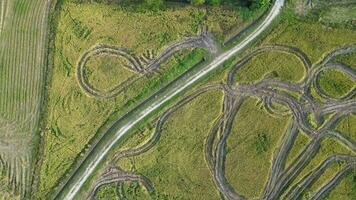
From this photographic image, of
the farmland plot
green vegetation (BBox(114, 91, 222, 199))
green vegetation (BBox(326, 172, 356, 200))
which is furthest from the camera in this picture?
the farmland plot

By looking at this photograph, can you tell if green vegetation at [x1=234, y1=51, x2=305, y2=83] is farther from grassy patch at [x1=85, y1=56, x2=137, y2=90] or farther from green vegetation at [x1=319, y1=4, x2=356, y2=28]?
grassy patch at [x1=85, y1=56, x2=137, y2=90]

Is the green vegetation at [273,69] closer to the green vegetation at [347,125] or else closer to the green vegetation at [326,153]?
the green vegetation at [347,125]

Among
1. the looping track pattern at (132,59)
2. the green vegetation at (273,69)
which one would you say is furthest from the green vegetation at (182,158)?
the looping track pattern at (132,59)

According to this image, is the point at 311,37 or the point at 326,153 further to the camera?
the point at 311,37

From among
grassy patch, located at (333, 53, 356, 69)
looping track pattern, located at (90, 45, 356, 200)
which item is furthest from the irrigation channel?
grassy patch, located at (333, 53, 356, 69)

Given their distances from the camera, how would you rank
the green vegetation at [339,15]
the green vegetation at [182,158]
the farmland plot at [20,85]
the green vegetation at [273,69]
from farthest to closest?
the green vegetation at [339,15], the green vegetation at [273,69], the farmland plot at [20,85], the green vegetation at [182,158]

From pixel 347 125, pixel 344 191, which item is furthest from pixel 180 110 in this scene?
pixel 344 191

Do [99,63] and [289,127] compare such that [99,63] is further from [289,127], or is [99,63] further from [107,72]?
[289,127]
